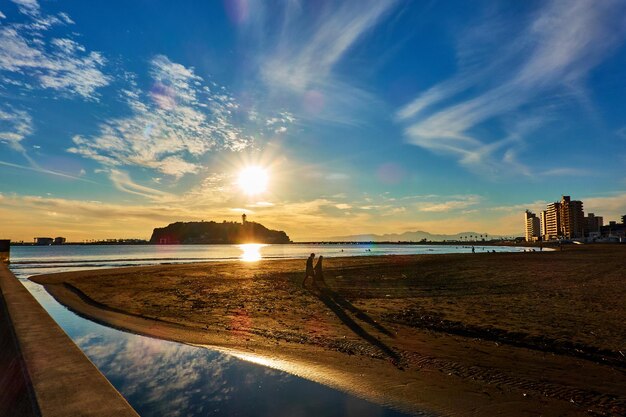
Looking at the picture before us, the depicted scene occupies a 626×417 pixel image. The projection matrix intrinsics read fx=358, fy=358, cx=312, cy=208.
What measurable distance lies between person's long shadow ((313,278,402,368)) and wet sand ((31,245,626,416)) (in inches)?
1.4

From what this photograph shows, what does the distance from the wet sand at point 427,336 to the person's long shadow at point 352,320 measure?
0.04 meters

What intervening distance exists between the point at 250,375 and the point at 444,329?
6133mm

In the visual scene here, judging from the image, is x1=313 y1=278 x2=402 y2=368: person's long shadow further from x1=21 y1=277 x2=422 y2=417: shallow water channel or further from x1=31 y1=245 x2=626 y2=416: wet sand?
x1=21 y1=277 x2=422 y2=417: shallow water channel

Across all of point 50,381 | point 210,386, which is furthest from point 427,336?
point 50,381

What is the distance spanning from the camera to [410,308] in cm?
1390

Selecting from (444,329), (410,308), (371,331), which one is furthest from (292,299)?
(444,329)

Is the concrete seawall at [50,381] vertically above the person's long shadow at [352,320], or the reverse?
the concrete seawall at [50,381]

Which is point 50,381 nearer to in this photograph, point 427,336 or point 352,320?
point 427,336

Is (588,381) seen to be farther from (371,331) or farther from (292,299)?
(292,299)

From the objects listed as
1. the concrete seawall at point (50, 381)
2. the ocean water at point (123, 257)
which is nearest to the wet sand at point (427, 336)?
the concrete seawall at point (50, 381)

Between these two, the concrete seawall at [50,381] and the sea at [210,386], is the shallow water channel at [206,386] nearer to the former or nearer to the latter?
the sea at [210,386]

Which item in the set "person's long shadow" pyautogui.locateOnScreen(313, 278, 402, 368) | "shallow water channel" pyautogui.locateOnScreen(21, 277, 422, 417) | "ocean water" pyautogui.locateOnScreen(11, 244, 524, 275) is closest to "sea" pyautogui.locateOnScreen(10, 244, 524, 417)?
"shallow water channel" pyautogui.locateOnScreen(21, 277, 422, 417)

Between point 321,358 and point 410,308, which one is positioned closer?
point 321,358

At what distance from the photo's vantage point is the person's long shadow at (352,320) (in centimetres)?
852
